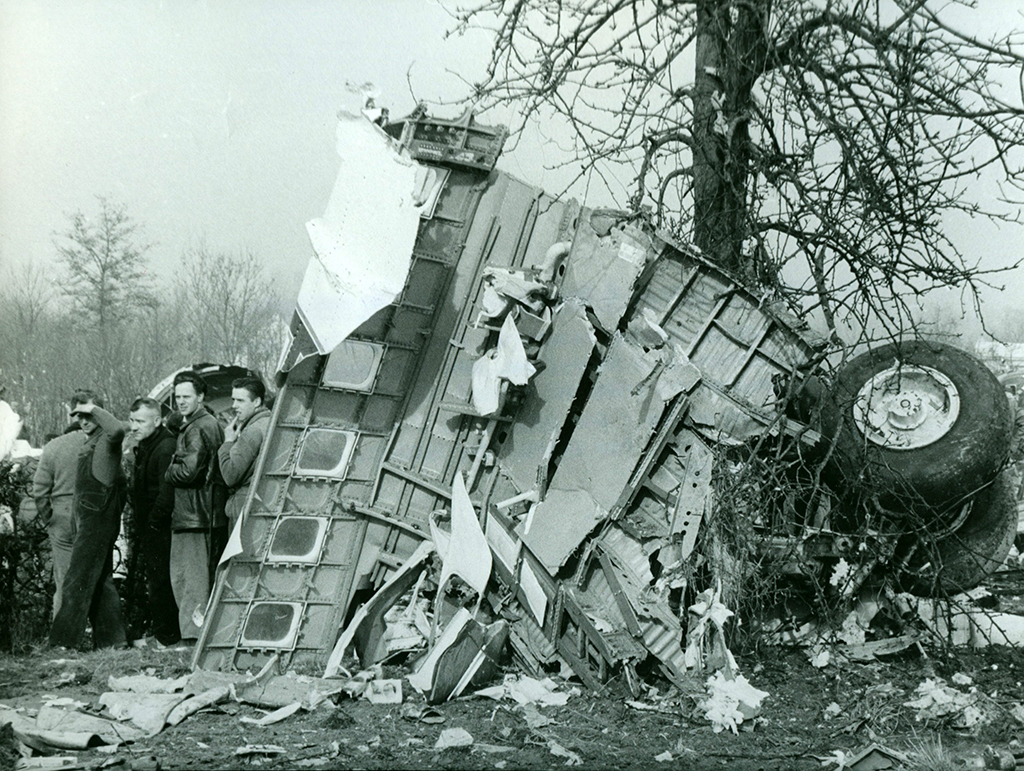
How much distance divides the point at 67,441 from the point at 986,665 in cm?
718

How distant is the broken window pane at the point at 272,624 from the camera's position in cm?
621

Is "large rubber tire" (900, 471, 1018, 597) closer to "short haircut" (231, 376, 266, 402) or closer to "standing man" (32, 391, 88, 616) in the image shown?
"short haircut" (231, 376, 266, 402)

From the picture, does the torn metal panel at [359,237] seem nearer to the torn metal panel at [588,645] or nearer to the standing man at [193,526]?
the standing man at [193,526]

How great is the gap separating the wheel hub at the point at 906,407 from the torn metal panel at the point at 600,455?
171cm

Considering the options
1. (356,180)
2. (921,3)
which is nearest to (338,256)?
(356,180)

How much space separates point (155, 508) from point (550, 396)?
10.6 feet

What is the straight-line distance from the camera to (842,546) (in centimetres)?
648

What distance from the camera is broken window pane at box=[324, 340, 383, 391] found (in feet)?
21.7

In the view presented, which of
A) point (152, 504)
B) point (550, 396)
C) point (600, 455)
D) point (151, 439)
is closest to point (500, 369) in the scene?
point (550, 396)

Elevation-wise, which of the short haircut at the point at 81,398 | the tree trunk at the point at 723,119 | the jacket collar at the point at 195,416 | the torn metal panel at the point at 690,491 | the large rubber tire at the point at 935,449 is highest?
the tree trunk at the point at 723,119

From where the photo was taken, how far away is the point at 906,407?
21.3ft

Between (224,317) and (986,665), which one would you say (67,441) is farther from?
(224,317)

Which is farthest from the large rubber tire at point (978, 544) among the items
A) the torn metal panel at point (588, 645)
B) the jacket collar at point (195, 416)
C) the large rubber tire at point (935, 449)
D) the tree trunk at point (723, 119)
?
the jacket collar at point (195, 416)

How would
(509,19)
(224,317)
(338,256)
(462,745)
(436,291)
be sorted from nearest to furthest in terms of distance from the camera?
(462,745) < (338,256) < (436,291) < (509,19) < (224,317)
